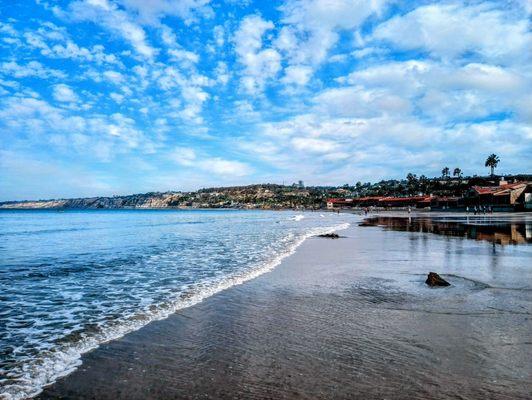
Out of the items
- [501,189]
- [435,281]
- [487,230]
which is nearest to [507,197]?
[501,189]

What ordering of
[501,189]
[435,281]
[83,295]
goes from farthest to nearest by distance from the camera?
[501,189]
[435,281]
[83,295]

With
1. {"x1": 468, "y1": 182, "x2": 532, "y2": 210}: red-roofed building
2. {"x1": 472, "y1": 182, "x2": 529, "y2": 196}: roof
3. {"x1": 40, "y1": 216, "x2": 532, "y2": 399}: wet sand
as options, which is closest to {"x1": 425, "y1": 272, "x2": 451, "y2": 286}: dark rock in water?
{"x1": 40, "y1": 216, "x2": 532, "y2": 399}: wet sand

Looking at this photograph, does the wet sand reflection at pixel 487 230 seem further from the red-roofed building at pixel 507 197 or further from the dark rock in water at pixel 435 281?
A: the red-roofed building at pixel 507 197

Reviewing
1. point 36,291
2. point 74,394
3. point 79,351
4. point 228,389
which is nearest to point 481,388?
point 228,389

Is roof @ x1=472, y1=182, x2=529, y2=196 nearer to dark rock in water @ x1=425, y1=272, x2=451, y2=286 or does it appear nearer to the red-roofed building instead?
the red-roofed building

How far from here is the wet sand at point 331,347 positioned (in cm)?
521

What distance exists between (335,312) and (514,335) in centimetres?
360

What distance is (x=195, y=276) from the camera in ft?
48.2

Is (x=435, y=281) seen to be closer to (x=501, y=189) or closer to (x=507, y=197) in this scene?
(x=507, y=197)

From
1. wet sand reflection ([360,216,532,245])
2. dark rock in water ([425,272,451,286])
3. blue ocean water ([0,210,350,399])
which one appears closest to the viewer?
blue ocean water ([0,210,350,399])

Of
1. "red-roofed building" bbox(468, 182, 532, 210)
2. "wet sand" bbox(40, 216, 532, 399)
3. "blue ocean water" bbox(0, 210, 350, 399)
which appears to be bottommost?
"blue ocean water" bbox(0, 210, 350, 399)

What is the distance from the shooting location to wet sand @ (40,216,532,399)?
5207 mm

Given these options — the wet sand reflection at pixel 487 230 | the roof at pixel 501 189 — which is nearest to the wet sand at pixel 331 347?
the wet sand reflection at pixel 487 230

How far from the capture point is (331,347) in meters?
6.71
